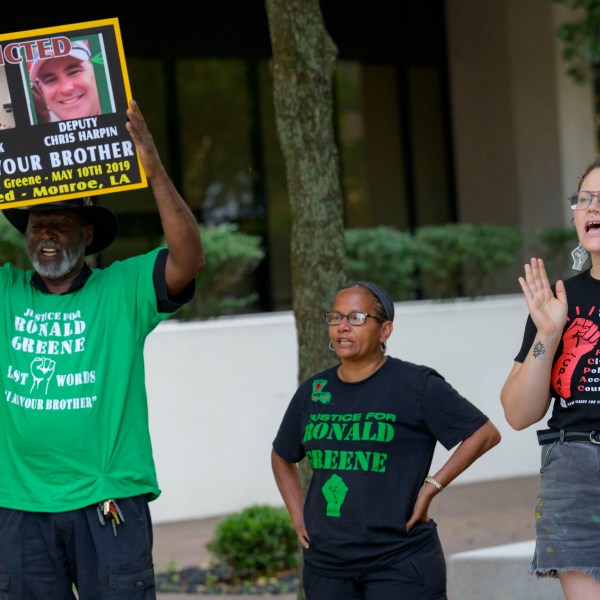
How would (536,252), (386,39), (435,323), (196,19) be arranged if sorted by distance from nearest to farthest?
1. (435,323)
2. (536,252)
3. (196,19)
4. (386,39)

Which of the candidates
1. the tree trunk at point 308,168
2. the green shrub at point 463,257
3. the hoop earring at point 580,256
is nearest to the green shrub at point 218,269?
the green shrub at point 463,257

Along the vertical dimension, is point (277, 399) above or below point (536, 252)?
below

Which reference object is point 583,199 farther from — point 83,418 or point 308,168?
point 308,168

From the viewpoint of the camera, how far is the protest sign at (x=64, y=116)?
3.90 metres

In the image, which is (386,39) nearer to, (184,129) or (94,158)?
(184,129)

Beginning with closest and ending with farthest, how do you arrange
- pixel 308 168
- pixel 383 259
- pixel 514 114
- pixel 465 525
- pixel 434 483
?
pixel 434 483 → pixel 308 168 → pixel 465 525 → pixel 383 259 → pixel 514 114

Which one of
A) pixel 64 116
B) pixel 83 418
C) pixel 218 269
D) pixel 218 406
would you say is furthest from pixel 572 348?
pixel 218 269

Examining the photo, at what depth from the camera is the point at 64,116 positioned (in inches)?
155

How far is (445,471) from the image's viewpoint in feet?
12.4

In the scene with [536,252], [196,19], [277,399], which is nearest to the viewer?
[277,399]

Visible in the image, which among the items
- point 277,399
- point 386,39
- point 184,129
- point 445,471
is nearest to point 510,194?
point 386,39

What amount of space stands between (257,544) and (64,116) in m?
3.74

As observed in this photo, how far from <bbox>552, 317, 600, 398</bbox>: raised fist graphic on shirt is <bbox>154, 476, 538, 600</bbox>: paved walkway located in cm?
342

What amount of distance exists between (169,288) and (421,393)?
0.85m
